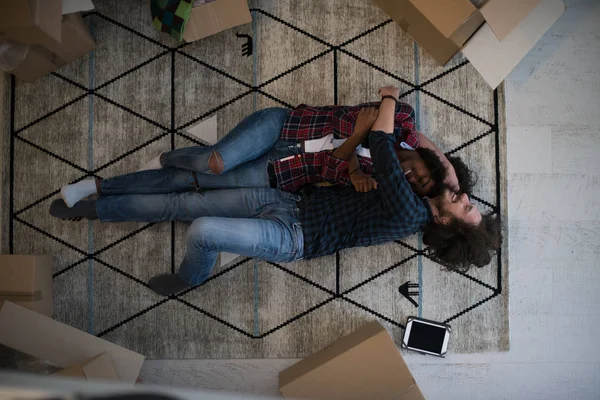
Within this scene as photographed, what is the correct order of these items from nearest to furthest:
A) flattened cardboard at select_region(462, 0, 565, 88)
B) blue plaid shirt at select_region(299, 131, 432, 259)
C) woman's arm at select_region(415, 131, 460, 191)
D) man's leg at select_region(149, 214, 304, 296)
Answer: blue plaid shirt at select_region(299, 131, 432, 259) → man's leg at select_region(149, 214, 304, 296) → woman's arm at select_region(415, 131, 460, 191) → flattened cardboard at select_region(462, 0, 565, 88)

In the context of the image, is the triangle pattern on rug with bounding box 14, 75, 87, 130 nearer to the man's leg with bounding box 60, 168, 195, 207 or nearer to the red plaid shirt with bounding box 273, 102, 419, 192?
the man's leg with bounding box 60, 168, 195, 207

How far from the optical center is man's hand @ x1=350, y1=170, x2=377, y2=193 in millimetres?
1728

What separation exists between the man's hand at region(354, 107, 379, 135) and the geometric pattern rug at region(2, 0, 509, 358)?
355 millimetres

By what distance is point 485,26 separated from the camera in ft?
6.01

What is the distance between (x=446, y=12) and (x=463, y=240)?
0.82 metres

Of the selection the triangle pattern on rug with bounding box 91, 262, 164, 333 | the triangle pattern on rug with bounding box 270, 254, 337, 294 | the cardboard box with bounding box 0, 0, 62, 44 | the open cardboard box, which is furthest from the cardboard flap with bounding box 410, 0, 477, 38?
the triangle pattern on rug with bounding box 91, 262, 164, 333

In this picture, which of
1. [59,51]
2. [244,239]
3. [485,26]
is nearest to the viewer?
[244,239]

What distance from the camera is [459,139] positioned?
206 cm

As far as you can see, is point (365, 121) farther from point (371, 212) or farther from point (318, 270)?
point (318, 270)

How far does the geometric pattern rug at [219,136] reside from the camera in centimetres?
204

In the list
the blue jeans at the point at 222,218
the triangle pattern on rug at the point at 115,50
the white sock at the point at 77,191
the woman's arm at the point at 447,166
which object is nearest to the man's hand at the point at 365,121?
the woman's arm at the point at 447,166

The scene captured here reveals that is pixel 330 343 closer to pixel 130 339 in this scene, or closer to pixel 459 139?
pixel 130 339

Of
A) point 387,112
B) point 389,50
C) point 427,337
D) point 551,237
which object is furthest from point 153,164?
point 551,237

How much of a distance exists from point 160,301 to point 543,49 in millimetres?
1912
